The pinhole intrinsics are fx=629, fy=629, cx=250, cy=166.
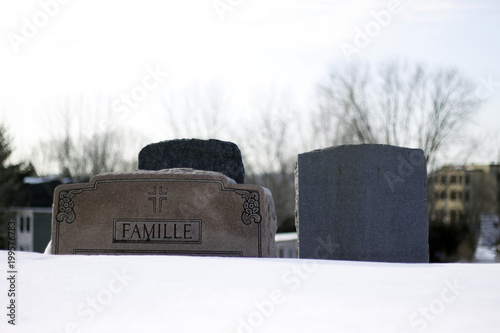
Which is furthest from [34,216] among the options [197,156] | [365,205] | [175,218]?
[365,205]

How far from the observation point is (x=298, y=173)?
8492 millimetres

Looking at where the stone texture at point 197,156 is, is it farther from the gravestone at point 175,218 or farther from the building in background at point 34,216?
the building in background at point 34,216

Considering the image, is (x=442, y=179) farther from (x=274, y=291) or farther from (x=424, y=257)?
(x=274, y=291)

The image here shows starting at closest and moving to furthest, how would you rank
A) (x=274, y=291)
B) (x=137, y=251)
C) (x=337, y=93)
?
(x=274, y=291)
(x=137, y=251)
(x=337, y=93)

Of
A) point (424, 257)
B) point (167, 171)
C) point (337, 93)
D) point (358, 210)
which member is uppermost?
point (337, 93)

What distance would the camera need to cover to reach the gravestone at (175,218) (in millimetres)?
7184

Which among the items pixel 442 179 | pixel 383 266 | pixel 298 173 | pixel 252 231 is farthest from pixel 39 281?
pixel 442 179

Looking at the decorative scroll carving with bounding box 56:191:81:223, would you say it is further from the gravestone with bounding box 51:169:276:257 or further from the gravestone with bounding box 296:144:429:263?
the gravestone with bounding box 296:144:429:263

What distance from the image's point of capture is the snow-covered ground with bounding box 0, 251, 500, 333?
11.4 ft

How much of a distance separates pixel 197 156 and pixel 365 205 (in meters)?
2.84

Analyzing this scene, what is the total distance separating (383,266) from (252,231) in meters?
2.23

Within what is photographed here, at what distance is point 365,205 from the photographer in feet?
26.7

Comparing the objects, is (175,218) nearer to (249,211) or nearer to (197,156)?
(249,211)

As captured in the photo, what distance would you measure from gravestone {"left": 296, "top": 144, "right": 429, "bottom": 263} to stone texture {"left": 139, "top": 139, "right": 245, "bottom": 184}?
1.53 metres
